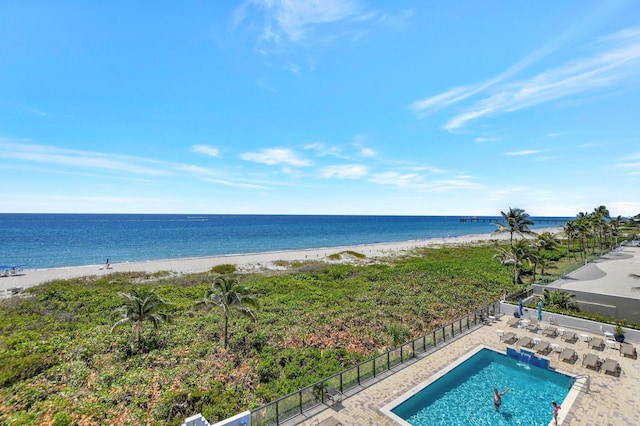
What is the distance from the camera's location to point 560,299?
22.8 metres

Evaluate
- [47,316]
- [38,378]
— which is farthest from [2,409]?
[47,316]

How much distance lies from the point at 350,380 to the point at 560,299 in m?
19.0

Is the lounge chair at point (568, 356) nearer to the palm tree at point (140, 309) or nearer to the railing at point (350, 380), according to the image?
the railing at point (350, 380)

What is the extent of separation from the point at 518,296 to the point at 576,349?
7428 mm

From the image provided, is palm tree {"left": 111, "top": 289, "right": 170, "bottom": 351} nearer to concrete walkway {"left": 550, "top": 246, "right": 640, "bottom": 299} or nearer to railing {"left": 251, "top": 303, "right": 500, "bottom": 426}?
railing {"left": 251, "top": 303, "right": 500, "bottom": 426}

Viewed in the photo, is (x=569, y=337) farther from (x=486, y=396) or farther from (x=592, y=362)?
(x=486, y=396)

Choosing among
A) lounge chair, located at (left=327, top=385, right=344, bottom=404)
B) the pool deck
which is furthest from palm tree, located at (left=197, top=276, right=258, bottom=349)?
the pool deck

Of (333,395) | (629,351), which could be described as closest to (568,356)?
(629,351)

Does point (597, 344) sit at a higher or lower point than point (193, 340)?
higher

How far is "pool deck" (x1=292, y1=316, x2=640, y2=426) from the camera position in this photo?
37.4ft

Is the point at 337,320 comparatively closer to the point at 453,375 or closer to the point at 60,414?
the point at 453,375

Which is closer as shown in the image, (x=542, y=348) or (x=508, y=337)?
(x=542, y=348)

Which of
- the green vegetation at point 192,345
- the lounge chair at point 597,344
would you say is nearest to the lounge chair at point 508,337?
the lounge chair at point 597,344

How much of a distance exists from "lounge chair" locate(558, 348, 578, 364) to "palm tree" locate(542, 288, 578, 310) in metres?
7.80
